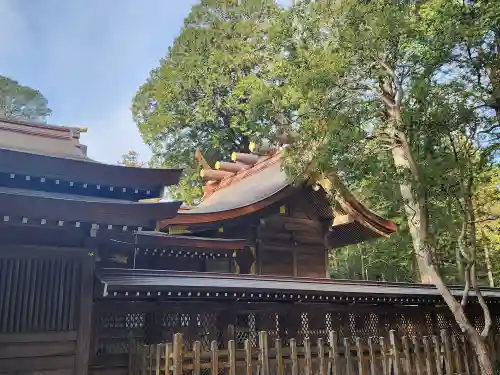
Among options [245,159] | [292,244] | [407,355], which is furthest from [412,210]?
[245,159]

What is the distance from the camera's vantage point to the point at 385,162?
10.4 m

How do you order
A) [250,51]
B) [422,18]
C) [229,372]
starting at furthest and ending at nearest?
[250,51] → [422,18] → [229,372]

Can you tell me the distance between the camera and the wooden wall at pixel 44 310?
6184mm

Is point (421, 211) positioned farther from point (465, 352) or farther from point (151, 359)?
point (151, 359)

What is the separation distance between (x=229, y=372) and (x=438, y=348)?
422cm

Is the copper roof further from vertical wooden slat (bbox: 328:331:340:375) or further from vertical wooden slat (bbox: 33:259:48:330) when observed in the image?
vertical wooden slat (bbox: 328:331:340:375)

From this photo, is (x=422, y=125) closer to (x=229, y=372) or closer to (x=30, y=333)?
(x=229, y=372)

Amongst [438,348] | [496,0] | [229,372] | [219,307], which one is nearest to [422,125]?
[496,0]

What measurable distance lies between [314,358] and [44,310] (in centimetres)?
Answer: 415

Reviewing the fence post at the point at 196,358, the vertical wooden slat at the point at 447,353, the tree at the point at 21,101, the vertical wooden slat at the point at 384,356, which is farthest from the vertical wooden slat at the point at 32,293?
the tree at the point at 21,101

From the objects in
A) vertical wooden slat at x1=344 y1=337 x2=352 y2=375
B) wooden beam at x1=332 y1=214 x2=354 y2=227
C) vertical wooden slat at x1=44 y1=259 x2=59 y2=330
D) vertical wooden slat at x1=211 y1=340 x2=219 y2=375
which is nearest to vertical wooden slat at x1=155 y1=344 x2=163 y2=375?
vertical wooden slat at x1=211 y1=340 x2=219 y2=375

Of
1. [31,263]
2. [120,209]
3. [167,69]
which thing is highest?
[167,69]

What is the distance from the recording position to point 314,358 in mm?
7203

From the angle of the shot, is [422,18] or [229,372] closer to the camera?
[229,372]
